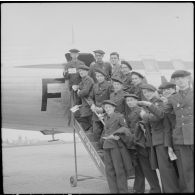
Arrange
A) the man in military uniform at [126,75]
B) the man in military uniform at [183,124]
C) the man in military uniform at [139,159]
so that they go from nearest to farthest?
the man in military uniform at [183,124] < the man in military uniform at [139,159] < the man in military uniform at [126,75]

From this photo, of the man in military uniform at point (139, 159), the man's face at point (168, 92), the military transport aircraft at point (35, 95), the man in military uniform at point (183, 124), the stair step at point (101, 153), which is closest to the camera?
the man in military uniform at point (183, 124)

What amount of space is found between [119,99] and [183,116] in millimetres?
1679

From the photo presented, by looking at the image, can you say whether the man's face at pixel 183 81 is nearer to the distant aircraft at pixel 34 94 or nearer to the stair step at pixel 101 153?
the stair step at pixel 101 153

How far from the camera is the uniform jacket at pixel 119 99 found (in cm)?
705

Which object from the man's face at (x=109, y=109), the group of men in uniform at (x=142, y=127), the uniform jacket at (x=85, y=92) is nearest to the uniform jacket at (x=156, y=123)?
the group of men in uniform at (x=142, y=127)

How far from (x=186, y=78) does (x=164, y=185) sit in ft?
5.88

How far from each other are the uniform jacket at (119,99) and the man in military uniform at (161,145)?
845 millimetres

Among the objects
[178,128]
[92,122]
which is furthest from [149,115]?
[92,122]

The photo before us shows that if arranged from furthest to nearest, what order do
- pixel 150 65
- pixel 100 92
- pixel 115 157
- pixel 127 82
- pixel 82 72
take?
pixel 150 65 < pixel 82 72 < pixel 127 82 < pixel 100 92 < pixel 115 157

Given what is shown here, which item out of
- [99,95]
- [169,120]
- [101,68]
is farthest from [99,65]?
[169,120]

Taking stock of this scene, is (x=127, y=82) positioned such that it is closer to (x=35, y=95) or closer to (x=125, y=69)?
(x=125, y=69)

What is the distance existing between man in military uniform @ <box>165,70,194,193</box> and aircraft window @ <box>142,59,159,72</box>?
4.01 metres

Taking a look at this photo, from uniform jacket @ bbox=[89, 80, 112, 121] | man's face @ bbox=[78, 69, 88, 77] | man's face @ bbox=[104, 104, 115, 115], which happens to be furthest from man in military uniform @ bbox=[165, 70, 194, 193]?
man's face @ bbox=[78, 69, 88, 77]

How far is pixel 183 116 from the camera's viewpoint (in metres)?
5.66
